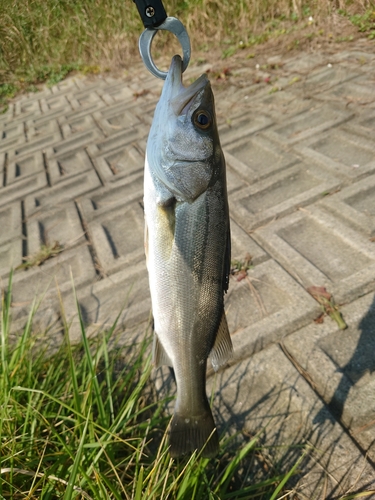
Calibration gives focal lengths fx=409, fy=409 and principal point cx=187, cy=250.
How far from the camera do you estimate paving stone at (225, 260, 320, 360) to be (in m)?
2.33

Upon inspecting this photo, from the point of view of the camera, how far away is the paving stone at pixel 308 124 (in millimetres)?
4074

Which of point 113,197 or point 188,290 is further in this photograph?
point 113,197

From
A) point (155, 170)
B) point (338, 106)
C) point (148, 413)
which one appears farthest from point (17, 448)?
point (338, 106)

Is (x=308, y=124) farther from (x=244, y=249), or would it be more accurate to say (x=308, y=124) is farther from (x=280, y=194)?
(x=244, y=249)

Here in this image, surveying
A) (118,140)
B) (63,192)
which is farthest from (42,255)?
(118,140)

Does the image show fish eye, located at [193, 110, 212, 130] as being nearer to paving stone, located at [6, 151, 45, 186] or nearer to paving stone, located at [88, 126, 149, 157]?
paving stone, located at [88, 126, 149, 157]

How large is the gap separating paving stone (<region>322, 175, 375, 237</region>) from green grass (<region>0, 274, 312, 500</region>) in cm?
171

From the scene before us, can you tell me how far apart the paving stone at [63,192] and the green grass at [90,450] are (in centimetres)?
226

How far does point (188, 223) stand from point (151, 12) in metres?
0.72

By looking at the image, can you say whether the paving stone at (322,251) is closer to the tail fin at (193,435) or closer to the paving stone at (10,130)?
the tail fin at (193,435)

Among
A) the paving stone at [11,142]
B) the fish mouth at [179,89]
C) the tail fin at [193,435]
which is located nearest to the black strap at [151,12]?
the fish mouth at [179,89]

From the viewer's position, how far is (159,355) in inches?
63.6

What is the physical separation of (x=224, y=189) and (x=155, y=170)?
255 mm

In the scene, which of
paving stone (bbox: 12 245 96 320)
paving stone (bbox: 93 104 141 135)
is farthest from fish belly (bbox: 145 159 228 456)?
paving stone (bbox: 93 104 141 135)
